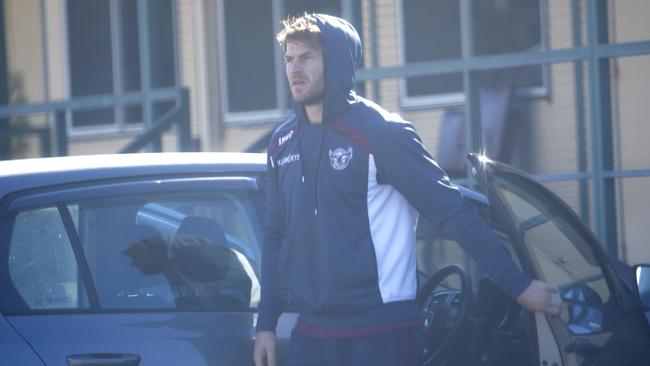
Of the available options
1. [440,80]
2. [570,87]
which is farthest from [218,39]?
[570,87]

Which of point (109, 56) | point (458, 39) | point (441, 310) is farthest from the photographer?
point (109, 56)

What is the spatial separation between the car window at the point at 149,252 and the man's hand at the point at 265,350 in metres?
0.21

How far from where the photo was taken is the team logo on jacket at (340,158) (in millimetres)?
3506

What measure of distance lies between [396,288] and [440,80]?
719 centimetres

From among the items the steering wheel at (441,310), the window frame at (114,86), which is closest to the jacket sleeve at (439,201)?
the steering wheel at (441,310)

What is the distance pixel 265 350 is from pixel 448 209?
0.69 meters

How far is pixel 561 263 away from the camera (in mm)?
3930

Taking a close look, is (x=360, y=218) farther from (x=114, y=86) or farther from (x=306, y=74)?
(x=114, y=86)

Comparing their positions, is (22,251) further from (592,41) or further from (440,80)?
(440,80)

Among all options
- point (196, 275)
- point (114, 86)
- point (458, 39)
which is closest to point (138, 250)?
point (196, 275)

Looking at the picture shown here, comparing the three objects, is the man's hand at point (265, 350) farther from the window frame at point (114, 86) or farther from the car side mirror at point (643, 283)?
the window frame at point (114, 86)

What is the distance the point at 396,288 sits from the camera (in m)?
3.48

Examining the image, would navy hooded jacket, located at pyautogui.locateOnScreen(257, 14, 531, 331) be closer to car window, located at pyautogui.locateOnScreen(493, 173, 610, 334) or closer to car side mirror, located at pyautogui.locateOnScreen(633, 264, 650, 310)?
car window, located at pyautogui.locateOnScreen(493, 173, 610, 334)

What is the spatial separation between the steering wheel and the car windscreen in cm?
59
